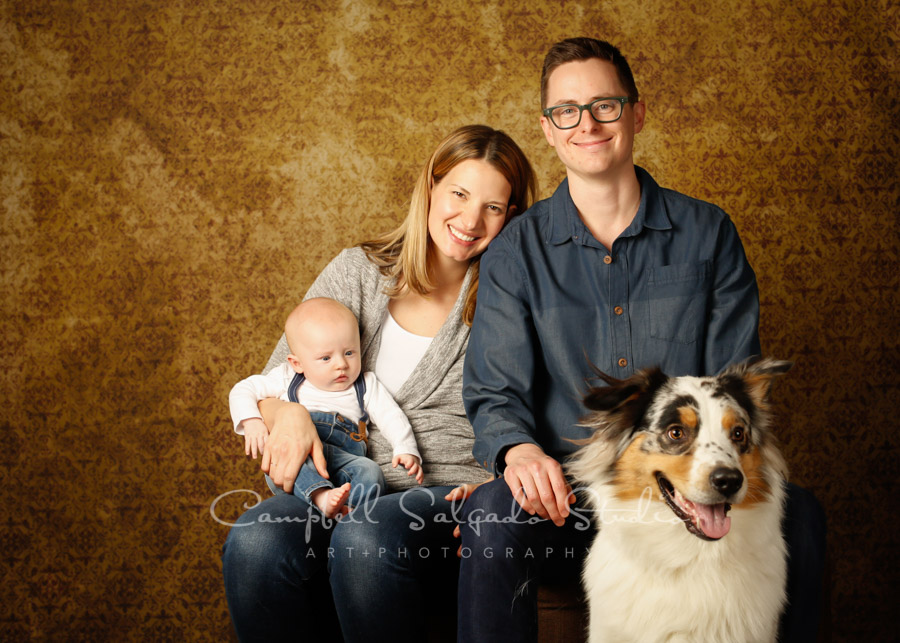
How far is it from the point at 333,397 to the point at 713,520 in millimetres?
1177

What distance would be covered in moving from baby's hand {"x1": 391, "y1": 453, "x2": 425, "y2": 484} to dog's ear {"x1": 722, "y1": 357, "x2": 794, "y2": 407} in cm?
92

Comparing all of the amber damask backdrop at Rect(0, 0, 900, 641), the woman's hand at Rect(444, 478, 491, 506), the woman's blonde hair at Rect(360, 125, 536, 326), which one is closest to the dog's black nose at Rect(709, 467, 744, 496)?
the woman's hand at Rect(444, 478, 491, 506)

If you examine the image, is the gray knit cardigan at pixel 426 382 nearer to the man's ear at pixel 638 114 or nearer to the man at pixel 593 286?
the man at pixel 593 286

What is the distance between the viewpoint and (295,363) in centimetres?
207

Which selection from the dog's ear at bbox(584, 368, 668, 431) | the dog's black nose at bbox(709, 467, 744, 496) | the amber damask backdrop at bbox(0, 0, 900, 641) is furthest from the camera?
the amber damask backdrop at bbox(0, 0, 900, 641)

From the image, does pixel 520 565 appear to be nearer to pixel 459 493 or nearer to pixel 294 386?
pixel 459 493

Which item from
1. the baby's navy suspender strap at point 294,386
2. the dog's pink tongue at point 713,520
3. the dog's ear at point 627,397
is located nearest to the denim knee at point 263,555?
the baby's navy suspender strap at point 294,386

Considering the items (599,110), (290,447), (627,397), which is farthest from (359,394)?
(599,110)

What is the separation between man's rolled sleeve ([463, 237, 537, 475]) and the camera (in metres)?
1.61

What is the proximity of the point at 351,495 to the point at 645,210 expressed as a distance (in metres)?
1.13

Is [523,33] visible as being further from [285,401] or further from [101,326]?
[101,326]

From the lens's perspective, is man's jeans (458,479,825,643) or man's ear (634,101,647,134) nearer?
man's jeans (458,479,825,643)

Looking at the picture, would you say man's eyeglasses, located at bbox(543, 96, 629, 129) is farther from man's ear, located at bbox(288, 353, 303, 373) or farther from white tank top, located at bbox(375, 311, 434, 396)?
man's ear, located at bbox(288, 353, 303, 373)

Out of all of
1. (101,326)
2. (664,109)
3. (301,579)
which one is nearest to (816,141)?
(664,109)
